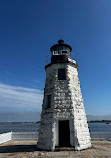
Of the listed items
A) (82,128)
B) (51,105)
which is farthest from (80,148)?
(51,105)

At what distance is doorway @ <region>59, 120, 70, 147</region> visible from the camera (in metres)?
8.51

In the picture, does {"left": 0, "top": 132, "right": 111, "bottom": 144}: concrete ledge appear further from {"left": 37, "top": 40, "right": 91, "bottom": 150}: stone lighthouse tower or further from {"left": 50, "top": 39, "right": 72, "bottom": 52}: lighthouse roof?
{"left": 50, "top": 39, "right": 72, "bottom": 52}: lighthouse roof

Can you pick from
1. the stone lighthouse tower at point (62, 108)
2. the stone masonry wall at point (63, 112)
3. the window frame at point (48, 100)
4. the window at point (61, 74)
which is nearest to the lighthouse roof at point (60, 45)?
the stone lighthouse tower at point (62, 108)

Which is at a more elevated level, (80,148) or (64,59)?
(64,59)

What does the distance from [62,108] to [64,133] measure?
192 cm

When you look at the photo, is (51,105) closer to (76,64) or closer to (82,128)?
(82,128)

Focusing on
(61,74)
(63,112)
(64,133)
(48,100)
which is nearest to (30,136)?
(64,133)

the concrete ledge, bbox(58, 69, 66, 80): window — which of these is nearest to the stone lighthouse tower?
bbox(58, 69, 66, 80): window

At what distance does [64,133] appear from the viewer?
8.73 m

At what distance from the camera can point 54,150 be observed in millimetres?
7734

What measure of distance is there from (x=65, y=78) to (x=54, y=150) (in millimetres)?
5286

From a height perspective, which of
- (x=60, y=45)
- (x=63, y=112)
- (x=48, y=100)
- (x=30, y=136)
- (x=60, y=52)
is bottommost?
(x=30, y=136)

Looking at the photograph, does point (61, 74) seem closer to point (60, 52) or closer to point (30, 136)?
point (60, 52)

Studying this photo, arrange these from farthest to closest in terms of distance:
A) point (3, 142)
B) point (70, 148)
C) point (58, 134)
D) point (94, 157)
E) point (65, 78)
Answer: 1. point (3, 142)
2. point (65, 78)
3. point (58, 134)
4. point (70, 148)
5. point (94, 157)
